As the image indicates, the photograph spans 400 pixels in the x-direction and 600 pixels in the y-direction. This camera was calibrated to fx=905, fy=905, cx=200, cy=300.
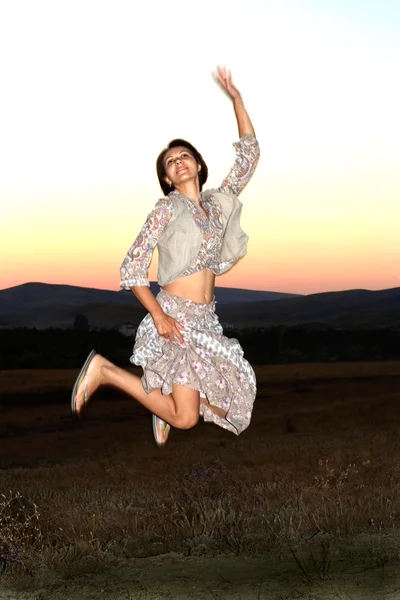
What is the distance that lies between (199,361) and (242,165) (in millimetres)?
1470

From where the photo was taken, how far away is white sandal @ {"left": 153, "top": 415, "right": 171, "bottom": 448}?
6.93m

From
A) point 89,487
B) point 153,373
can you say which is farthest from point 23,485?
point 153,373

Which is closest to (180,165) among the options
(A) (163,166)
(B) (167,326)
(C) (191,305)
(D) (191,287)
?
(A) (163,166)

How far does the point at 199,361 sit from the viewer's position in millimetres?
6227

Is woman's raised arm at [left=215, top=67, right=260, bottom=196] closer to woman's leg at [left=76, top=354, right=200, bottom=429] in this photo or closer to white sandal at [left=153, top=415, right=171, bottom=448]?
woman's leg at [left=76, top=354, right=200, bottom=429]

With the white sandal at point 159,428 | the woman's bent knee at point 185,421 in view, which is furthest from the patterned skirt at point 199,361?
the white sandal at point 159,428

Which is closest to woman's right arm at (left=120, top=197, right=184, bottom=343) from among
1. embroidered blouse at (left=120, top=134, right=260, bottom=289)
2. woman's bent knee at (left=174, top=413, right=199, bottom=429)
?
embroidered blouse at (left=120, top=134, right=260, bottom=289)

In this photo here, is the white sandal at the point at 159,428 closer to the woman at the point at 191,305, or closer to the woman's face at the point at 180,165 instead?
the woman at the point at 191,305

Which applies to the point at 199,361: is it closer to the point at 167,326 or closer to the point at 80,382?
the point at 167,326

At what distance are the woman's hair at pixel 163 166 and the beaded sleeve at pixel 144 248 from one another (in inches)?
11.0

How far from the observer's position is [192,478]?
30.0 ft

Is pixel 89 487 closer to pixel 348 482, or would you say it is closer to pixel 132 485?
pixel 132 485

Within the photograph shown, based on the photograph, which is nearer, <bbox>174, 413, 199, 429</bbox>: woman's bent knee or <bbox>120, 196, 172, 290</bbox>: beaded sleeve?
<bbox>120, 196, 172, 290</bbox>: beaded sleeve

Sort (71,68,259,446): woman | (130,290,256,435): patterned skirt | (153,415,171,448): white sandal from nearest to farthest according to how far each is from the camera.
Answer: (71,68,259,446): woman, (130,290,256,435): patterned skirt, (153,415,171,448): white sandal
